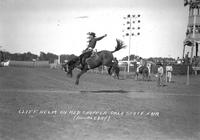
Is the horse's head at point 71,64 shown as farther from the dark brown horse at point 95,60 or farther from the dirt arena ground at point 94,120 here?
the dirt arena ground at point 94,120

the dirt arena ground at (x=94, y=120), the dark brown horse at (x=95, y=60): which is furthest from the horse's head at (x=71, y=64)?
the dirt arena ground at (x=94, y=120)

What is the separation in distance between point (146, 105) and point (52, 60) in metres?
50.4

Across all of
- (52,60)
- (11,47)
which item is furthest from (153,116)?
(52,60)

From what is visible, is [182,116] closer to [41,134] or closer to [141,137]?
[141,137]

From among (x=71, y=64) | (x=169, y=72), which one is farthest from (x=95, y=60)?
(x=169, y=72)

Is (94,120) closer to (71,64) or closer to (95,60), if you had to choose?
(95,60)

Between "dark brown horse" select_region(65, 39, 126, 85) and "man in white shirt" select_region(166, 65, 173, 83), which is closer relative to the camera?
"dark brown horse" select_region(65, 39, 126, 85)

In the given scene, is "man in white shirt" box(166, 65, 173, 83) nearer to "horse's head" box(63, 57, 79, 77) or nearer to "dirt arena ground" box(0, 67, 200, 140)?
"horse's head" box(63, 57, 79, 77)

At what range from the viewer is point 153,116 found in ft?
36.9

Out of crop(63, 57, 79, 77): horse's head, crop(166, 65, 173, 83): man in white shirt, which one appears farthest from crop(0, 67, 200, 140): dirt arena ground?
crop(166, 65, 173, 83): man in white shirt

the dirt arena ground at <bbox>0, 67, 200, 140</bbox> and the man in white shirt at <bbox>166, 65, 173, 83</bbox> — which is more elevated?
the man in white shirt at <bbox>166, 65, 173, 83</bbox>

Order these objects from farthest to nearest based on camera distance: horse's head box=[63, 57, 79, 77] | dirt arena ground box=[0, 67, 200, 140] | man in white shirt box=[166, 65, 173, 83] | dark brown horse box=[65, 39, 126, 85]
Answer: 1. man in white shirt box=[166, 65, 173, 83]
2. horse's head box=[63, 57, 79, 77]
3. dark brown horse box=[65, 39, 126, 85]
4. dirt arena ground box=[0, 67, 200, 140]

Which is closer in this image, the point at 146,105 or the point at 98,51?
the point at 146,105

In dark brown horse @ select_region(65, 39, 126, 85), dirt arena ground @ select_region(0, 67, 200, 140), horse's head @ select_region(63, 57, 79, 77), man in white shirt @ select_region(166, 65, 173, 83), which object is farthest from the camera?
man in white shirt @ select_region(166, 65, 173, 83)
